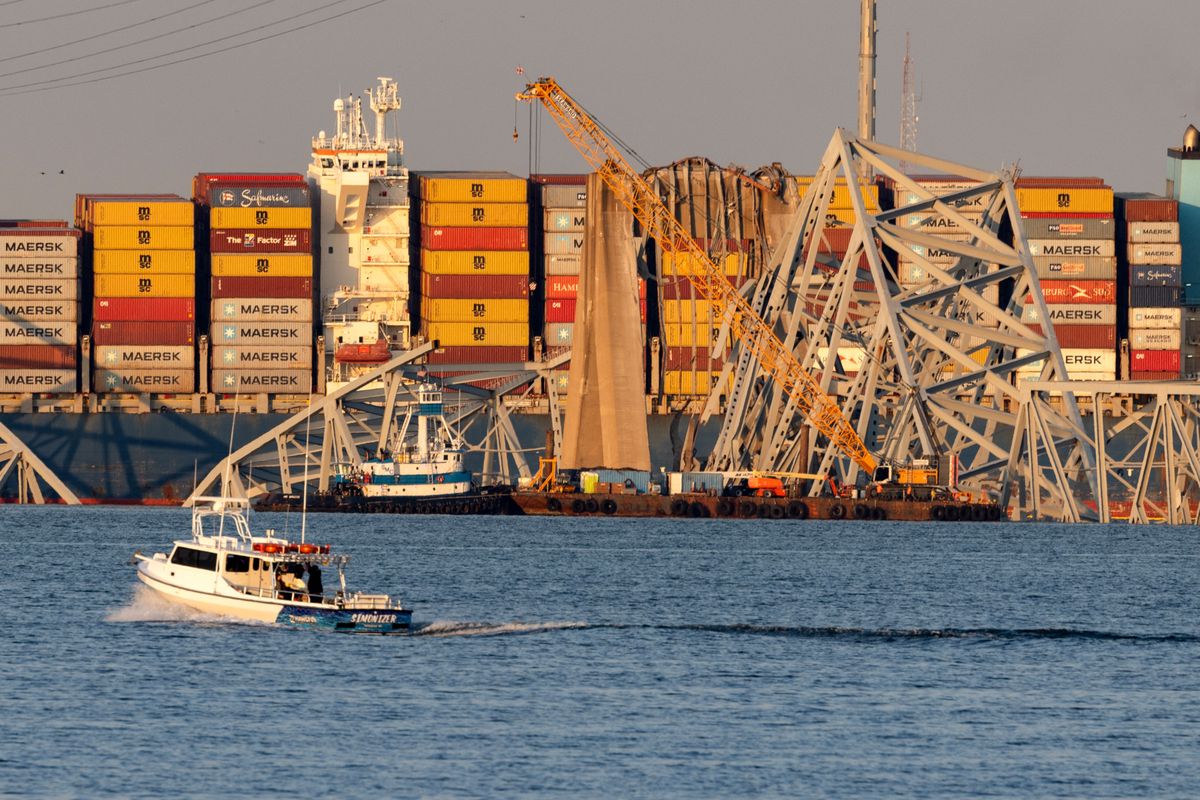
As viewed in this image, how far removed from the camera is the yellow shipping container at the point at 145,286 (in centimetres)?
12756

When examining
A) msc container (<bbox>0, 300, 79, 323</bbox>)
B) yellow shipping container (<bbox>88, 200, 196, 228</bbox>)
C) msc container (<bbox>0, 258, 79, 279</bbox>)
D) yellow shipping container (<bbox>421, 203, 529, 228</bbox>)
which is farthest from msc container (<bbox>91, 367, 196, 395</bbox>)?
yellow shipping container (<bbox>421, 203, 529, 228</bbox>)

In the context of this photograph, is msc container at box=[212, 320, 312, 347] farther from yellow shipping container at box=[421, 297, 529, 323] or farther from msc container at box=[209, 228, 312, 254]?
yellow shipping container at box=[421, 297, 529, 323]

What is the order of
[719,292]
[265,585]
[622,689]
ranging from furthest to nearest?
1. [719,292]
2. [265,585]
3. [622,689]

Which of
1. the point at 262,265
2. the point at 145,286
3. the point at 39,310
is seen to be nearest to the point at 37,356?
the point at 39,310

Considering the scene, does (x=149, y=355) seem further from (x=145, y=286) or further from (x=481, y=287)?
(x=481, y=287)

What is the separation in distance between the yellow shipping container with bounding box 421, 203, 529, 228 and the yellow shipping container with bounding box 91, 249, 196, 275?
47.6 feet

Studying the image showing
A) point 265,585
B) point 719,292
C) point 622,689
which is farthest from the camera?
point 719,292

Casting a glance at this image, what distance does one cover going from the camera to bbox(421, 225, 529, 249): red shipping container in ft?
430

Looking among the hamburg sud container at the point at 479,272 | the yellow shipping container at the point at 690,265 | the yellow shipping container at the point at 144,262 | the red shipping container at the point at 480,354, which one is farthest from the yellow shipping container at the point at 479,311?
the yellow shipping container at the point at 144,262

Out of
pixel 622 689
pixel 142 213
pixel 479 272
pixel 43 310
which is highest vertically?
pixel 142 213

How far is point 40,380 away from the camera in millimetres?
128000

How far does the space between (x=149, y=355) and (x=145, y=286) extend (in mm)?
3951

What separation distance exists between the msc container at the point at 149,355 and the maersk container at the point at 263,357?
5.38ft

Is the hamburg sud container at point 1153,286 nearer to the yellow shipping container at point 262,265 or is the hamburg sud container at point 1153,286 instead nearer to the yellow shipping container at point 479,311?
the yellow shipping container at point 479,311
